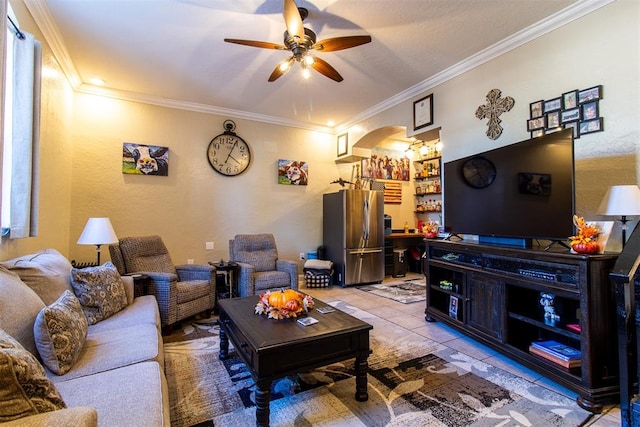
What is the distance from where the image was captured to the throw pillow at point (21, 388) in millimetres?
812

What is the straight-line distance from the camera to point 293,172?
5297 millimetres

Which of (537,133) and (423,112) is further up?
(423,112)

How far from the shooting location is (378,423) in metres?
1.65

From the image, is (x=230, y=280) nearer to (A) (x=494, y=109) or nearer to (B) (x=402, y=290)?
(B) (x=402, y=290)

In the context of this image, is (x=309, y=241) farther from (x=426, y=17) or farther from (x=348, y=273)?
(x=426, y=17)

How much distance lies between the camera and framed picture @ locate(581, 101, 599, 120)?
7.72ft

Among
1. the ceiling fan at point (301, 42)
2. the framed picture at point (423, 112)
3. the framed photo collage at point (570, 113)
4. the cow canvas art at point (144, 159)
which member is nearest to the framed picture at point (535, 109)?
the framed photo collage at point (570, 113)

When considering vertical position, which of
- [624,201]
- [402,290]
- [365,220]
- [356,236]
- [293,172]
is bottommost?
[402,290]

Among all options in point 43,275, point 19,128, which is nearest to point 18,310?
point 43,275

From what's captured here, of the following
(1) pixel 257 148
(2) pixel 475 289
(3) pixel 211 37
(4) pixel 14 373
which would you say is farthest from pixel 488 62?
(4) pixel 14 373

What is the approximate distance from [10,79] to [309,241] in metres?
4.18

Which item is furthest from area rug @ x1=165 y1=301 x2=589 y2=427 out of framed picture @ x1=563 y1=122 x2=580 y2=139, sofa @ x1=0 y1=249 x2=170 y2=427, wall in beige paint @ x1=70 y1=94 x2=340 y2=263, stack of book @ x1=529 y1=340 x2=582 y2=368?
wall in beige paint @ x1=70 y1=94 x2=340 y2=263

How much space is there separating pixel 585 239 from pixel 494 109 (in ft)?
5.58

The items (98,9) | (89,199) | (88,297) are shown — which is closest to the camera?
(88,297)
